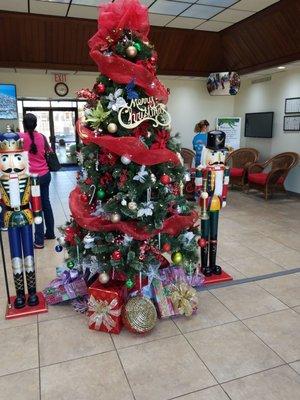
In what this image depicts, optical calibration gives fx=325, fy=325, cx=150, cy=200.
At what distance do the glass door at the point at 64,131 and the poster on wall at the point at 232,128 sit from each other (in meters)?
4.38

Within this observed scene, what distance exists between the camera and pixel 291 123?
22.1 ft

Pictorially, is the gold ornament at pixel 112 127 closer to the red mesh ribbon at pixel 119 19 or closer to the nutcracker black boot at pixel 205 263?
the red mesh ribbon at pixel 119 19

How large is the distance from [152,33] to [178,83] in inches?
87.5

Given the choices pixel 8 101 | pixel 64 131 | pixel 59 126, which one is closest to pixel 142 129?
pixel 8 101

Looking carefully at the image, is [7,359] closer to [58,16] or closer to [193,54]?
[58,16]

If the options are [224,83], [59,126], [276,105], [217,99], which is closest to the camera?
[276,105]

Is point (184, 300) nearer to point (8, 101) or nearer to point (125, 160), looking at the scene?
point (125, 160)

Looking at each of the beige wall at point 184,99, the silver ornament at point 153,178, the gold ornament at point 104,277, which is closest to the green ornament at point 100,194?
the silver ornament at point 153,178

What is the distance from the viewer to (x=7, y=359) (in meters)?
2.04

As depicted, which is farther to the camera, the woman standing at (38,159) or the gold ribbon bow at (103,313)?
the woman standing at (38,159)

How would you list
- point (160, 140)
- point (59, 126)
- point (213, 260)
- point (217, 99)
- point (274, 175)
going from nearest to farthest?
point (160, 140)
point (213, 260)
point (274, 175)
point (217, 99)
point (59, 126)

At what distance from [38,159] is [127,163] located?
183cm

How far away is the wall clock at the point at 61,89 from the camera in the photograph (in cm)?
768

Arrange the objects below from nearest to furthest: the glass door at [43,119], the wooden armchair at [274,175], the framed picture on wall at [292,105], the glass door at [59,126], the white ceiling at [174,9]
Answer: the white ceiling at [174,9] < the wooden armchair at [274,175] < the framed picture on wall at [292,105] < the glass door at [43,119] < the glass door at [59,126]
